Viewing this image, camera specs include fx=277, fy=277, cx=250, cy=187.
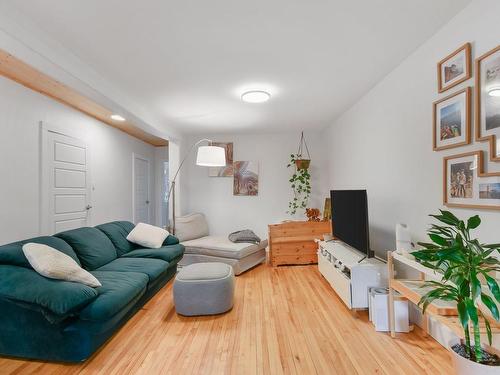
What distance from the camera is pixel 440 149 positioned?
2035 mm

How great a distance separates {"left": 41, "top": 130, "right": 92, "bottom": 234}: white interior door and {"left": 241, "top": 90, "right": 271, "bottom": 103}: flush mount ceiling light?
7.75 ft

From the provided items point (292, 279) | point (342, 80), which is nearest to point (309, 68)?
point (342, 80)

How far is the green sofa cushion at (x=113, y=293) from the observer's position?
1.96 meters

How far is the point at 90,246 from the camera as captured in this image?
2.93m

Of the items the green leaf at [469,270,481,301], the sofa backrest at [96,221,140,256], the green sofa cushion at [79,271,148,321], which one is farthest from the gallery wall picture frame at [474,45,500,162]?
the sofa backrest at [96,221,140,256]

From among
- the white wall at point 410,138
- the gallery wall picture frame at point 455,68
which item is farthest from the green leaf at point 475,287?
the gallery wall picture frame at point 455,68

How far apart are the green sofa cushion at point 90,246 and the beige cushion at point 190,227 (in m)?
1.38

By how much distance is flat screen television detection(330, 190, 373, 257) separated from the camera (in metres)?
2.68

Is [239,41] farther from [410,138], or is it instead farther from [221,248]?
[221,248]

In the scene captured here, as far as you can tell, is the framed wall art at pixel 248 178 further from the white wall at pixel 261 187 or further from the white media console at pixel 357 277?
the white media console at pixel 357 277

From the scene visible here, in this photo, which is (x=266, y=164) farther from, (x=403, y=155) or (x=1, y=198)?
(x=1, y=198)

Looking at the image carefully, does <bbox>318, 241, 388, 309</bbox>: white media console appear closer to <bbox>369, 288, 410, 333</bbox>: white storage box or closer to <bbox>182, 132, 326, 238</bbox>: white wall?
<bbox>369, 288, 410, 333</bbox>: white storage box

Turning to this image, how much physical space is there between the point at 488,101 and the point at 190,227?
4.12 m

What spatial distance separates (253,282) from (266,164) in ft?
8.13
